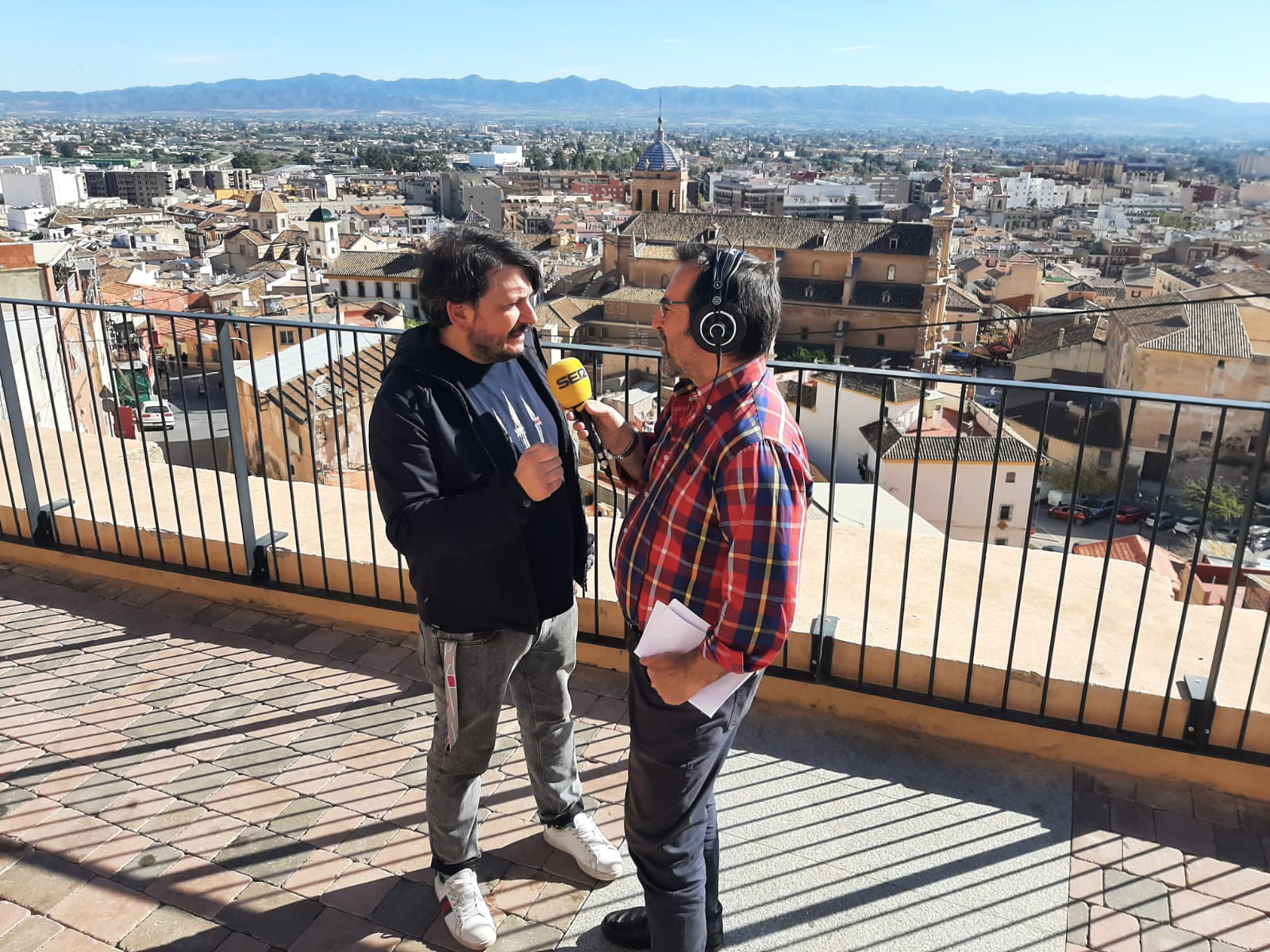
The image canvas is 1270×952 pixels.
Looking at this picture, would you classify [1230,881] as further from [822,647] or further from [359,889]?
[359,889]

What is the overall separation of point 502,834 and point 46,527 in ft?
9.35

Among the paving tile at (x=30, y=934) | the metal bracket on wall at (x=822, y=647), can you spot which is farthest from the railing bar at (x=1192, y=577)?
the paving tile at (x=30, y=934)

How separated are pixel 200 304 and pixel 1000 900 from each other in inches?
1412

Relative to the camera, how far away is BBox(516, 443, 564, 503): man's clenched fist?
1.87m

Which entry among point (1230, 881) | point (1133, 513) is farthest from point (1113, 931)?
point (1133, 513)

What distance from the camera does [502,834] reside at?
2594mm

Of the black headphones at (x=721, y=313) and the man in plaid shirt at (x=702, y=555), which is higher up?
the black headphones at (x=721, y=313)

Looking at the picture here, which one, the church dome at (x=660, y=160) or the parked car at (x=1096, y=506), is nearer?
the parked car at (x=1096, y=506)

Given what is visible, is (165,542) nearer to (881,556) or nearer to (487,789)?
(487,789)

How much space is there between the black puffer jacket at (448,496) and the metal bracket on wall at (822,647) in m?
1.25

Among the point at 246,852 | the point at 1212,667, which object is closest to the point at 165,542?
the point at 246,852

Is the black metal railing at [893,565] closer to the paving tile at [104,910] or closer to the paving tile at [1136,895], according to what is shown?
the paving tile at [1136,895]

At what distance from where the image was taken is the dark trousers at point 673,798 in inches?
73.0

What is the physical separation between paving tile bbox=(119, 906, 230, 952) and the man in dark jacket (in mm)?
543
